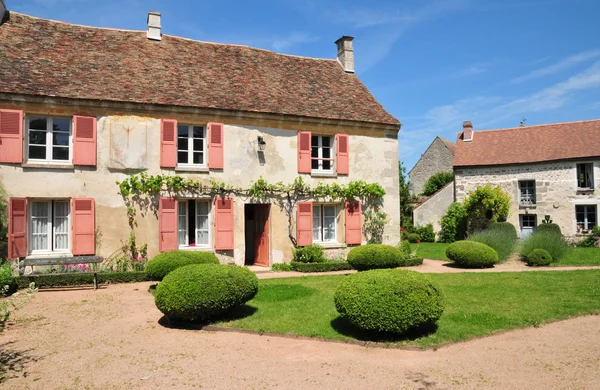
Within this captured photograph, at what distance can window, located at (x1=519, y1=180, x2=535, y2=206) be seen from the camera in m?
23.1

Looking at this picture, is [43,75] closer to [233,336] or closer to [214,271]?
[214,271]

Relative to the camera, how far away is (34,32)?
13.6 metres

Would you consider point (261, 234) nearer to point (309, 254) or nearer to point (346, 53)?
point (309, 254)

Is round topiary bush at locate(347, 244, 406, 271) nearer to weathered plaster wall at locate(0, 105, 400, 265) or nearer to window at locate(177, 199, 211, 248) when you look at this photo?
weathered plaster wall at locate(0, 105, 400, 265)

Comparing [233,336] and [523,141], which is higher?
[523,141]

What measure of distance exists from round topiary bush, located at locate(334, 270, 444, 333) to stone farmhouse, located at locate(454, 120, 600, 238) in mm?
18957

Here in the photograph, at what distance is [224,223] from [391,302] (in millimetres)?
7987

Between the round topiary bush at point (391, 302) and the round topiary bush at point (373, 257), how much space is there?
6158 millimetres

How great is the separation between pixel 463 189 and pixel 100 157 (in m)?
19.0

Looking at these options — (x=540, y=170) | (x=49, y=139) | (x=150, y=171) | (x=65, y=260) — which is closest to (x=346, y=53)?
(x=150, y=171)

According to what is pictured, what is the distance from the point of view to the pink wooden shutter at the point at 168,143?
1275 centimetres

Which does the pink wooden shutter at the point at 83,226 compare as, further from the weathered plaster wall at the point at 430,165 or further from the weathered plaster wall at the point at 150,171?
the weathered plaster wall at the point at 430,165

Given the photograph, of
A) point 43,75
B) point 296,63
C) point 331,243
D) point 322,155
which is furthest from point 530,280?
point 43,75

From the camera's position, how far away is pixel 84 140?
11.9 meters
